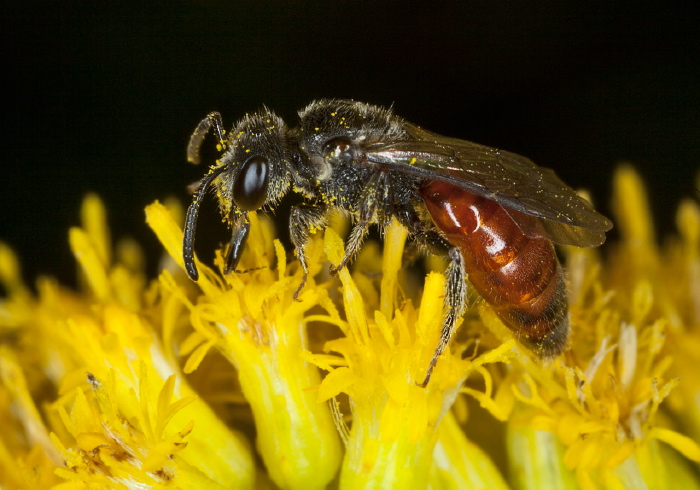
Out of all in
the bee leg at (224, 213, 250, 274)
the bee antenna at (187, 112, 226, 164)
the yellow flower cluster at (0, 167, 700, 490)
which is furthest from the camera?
the bee antenna at (187, 112, 226, 164)

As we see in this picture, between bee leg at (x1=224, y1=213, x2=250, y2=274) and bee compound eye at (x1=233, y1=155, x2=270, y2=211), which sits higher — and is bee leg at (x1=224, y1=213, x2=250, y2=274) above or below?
below

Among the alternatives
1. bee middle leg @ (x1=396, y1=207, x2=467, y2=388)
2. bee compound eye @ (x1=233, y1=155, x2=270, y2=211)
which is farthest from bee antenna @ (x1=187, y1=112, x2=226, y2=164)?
bee middle leg @ (x1=396, y1=207, x2=467, y2=388)

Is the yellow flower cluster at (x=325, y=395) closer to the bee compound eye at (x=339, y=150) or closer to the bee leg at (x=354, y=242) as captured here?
the bee leg at (x=354, y=242)

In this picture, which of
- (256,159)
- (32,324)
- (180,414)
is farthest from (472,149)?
(32,324)

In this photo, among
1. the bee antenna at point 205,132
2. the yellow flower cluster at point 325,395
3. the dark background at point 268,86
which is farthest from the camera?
the dark background at point 268,86

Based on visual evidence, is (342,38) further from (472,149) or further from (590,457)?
(590,457)

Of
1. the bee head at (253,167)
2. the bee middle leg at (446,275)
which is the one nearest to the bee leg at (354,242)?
the bee middle leg at (446,275)

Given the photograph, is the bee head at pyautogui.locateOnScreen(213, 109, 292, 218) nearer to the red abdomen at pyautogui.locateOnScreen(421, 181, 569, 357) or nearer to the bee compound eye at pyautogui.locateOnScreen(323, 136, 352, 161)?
the bee compound eye at pyautogui.locateOnScreen(323, 136, 352, 161)
